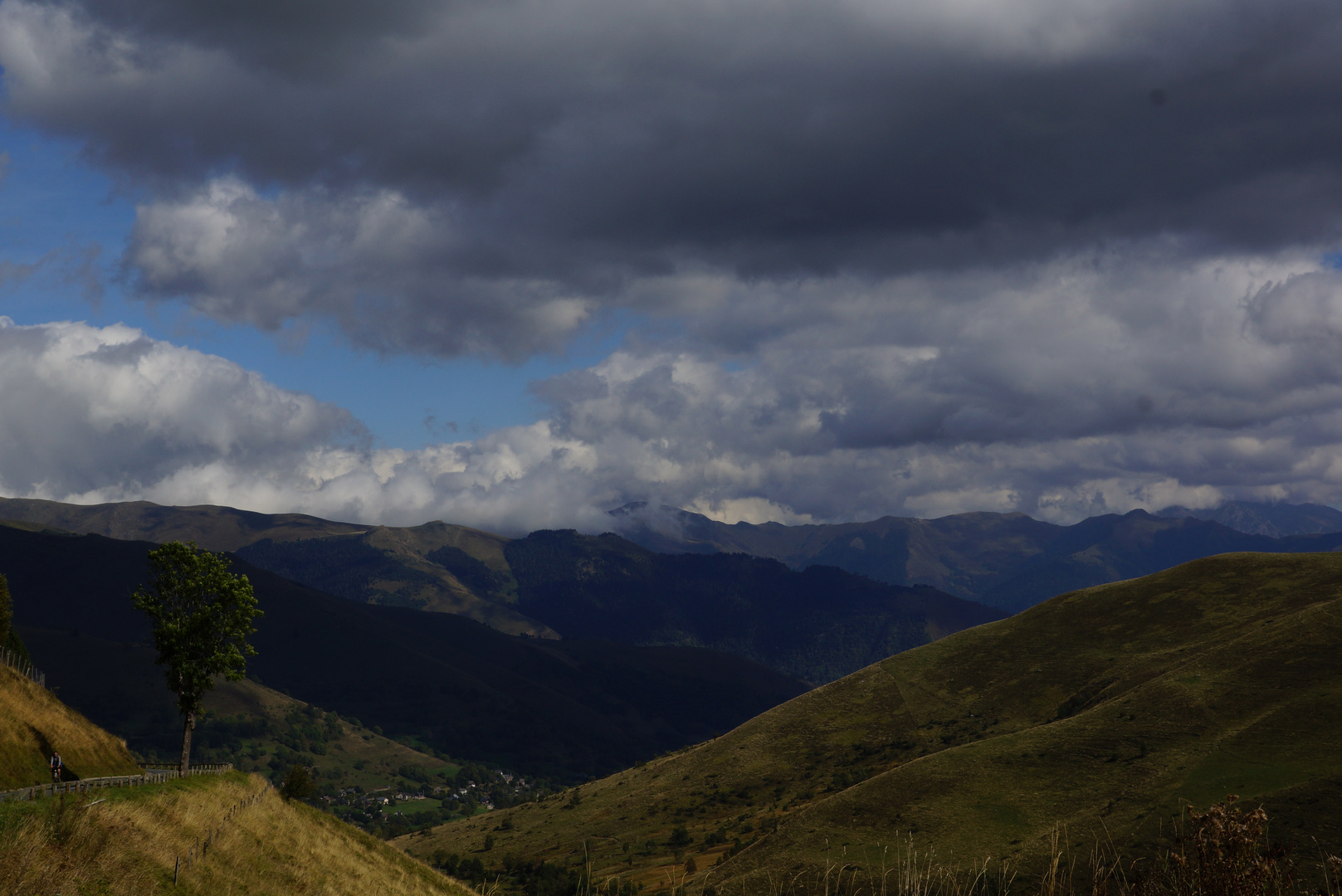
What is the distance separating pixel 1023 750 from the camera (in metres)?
97.2

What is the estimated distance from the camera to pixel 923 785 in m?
94.1

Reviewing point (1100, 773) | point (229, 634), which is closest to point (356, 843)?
point (229, 634)

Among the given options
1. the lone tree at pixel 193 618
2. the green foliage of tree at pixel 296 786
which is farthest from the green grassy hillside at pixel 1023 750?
the lone tree at pixel 193 618

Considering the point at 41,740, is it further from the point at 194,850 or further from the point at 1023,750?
the point at 1023,750

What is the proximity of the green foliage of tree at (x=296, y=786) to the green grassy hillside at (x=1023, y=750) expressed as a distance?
22.1 metres

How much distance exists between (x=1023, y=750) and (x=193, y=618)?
8219 cm

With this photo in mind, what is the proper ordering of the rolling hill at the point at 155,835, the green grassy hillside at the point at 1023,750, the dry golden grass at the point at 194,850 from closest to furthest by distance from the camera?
the dry golden grass at the point at 194,850 → the rolling hill at the point at 155,835 → the green grassy hillside at the point at 1023,750

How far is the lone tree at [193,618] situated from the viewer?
60406 millimetres

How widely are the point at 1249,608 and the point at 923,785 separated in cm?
7472

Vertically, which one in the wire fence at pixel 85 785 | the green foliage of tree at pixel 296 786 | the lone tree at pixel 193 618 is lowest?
the green foliage of tree at pixel 296 786

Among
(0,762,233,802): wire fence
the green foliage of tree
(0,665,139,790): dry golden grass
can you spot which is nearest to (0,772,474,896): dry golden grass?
(0,762,233,802): wire fence

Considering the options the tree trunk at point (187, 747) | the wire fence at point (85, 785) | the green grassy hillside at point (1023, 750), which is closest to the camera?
the wire fence at point (85, 785)

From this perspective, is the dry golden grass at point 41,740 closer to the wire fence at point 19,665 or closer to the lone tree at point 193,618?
the wire fence at point 19,665

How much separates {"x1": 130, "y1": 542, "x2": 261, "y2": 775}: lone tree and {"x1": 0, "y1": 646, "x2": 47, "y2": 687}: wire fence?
16849 mm
